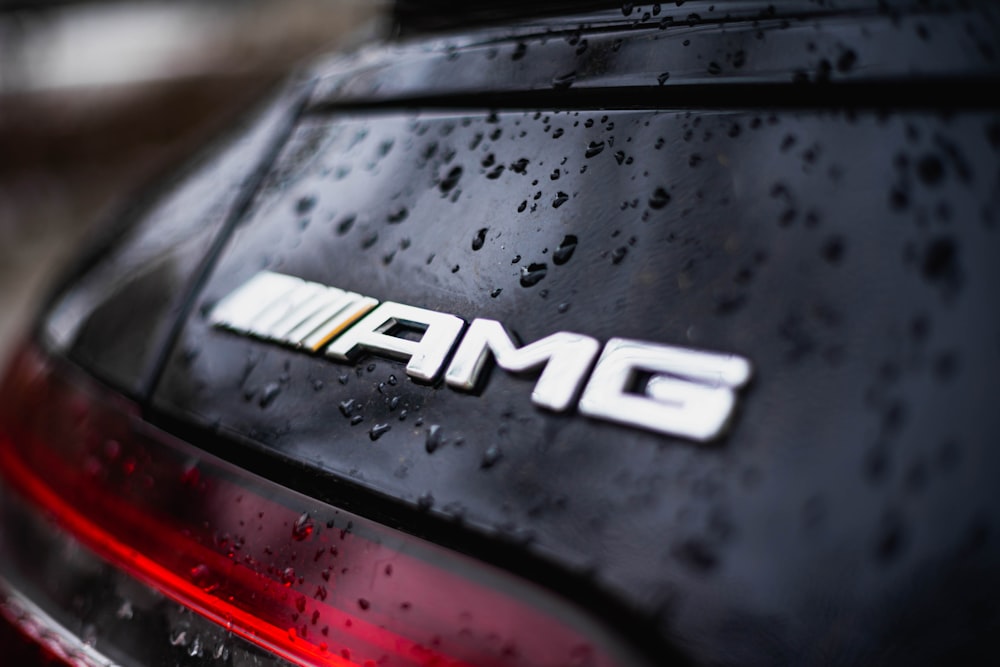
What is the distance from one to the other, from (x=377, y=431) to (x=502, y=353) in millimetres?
187

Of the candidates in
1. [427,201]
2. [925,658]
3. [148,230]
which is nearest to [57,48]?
[148,230]

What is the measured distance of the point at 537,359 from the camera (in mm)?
909

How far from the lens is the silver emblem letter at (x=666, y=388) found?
792 mm

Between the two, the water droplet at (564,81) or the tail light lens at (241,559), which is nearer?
the tail light lens at (241,559)

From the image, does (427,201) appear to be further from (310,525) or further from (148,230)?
(148,230)

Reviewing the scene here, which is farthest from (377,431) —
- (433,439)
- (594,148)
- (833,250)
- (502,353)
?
(833,250)

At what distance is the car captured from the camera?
29.4 inches

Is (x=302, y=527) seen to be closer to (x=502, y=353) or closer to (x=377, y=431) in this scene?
(x=377, y=431)

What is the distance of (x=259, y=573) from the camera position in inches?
40.6

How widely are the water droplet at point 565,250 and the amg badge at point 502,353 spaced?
10cm

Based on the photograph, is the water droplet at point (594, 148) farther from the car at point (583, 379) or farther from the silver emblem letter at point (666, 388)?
the silver emblem letter at point (666, 388)

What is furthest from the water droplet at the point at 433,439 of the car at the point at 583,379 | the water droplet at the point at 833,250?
the water droplet at the point at 833,250

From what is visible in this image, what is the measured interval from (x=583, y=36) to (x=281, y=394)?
622 mm

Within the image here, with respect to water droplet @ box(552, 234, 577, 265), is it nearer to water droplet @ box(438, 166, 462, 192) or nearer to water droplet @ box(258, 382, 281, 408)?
water droplet @ box(438, 166, 462, 192)
